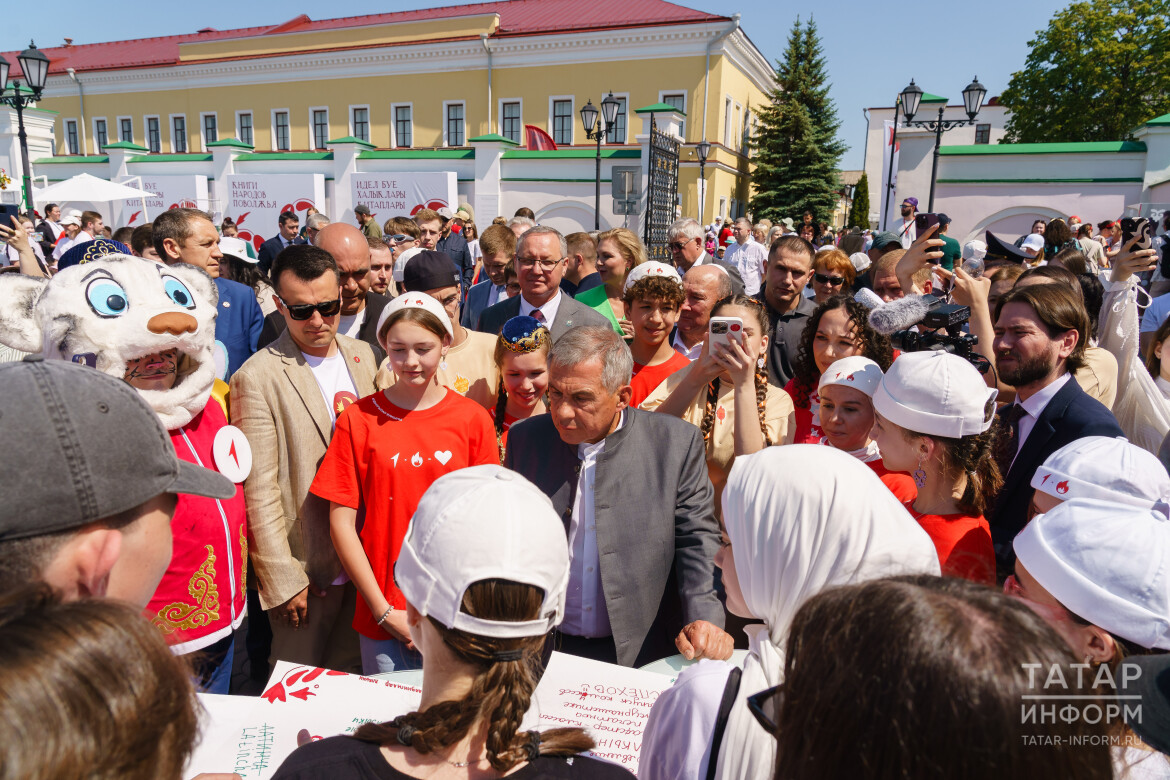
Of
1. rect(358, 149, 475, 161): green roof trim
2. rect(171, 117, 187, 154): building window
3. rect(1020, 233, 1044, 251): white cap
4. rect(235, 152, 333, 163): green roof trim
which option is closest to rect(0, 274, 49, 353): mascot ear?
rect(1020, 233, 1044, 251): white cap

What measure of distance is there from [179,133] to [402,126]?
1309 centimetres

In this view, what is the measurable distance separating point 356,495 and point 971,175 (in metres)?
19.3

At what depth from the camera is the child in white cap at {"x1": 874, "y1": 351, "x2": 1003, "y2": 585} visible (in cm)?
225

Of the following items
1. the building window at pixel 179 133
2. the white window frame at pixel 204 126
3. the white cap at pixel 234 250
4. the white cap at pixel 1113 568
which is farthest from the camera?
the building window at pixel 179 133

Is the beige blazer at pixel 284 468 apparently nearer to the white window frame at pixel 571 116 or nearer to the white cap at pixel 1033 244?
the white cap at pixel 1033 244

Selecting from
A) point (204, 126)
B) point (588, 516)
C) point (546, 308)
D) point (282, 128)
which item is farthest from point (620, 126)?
point (588, 516)

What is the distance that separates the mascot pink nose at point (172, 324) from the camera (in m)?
2.32

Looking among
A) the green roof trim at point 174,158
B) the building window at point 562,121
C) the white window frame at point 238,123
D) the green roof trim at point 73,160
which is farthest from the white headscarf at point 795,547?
the white window frame at point 238,123

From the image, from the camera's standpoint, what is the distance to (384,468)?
A: 9.13 feet

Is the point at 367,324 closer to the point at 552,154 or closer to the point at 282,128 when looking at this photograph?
the point at 552,154

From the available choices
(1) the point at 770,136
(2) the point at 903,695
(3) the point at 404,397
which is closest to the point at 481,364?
(3) the point at 404,397

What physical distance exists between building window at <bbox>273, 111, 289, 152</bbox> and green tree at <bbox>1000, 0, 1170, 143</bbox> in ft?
117

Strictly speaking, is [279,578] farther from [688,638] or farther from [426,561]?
[426,561]

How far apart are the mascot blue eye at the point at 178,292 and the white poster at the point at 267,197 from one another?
2248 cm
